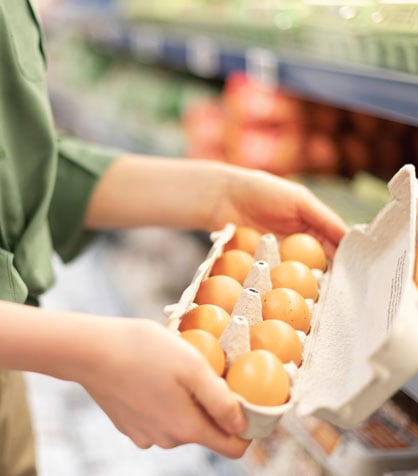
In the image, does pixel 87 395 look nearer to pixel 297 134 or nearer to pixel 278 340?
pixel 297 134

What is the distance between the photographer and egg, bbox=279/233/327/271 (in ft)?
3.46

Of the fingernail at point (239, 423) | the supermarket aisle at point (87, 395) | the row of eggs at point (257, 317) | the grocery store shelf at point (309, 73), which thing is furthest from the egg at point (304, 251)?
the supermarket aisle at point (87, 395)

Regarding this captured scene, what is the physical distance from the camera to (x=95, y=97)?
4078 millimetres

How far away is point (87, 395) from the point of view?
257 cm

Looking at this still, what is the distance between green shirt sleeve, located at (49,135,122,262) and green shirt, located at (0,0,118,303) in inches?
6.0

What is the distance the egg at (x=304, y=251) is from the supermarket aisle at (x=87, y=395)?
0.92m

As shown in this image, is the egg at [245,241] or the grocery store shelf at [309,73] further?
the grocery store shelf at [309,73]

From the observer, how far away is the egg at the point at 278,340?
2.66 ft

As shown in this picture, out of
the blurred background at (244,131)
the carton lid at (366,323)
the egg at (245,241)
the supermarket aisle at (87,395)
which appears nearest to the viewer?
the carton lid at (366,323)

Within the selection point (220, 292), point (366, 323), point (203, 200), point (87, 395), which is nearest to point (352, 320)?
point (366, 323)

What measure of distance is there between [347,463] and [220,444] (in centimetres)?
66

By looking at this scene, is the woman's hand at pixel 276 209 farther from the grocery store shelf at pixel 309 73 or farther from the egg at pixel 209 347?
the egg at pixel 209 347

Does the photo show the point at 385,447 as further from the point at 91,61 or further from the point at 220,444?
the point at 91,61

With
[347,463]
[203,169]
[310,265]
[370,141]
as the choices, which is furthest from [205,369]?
[370,141]
